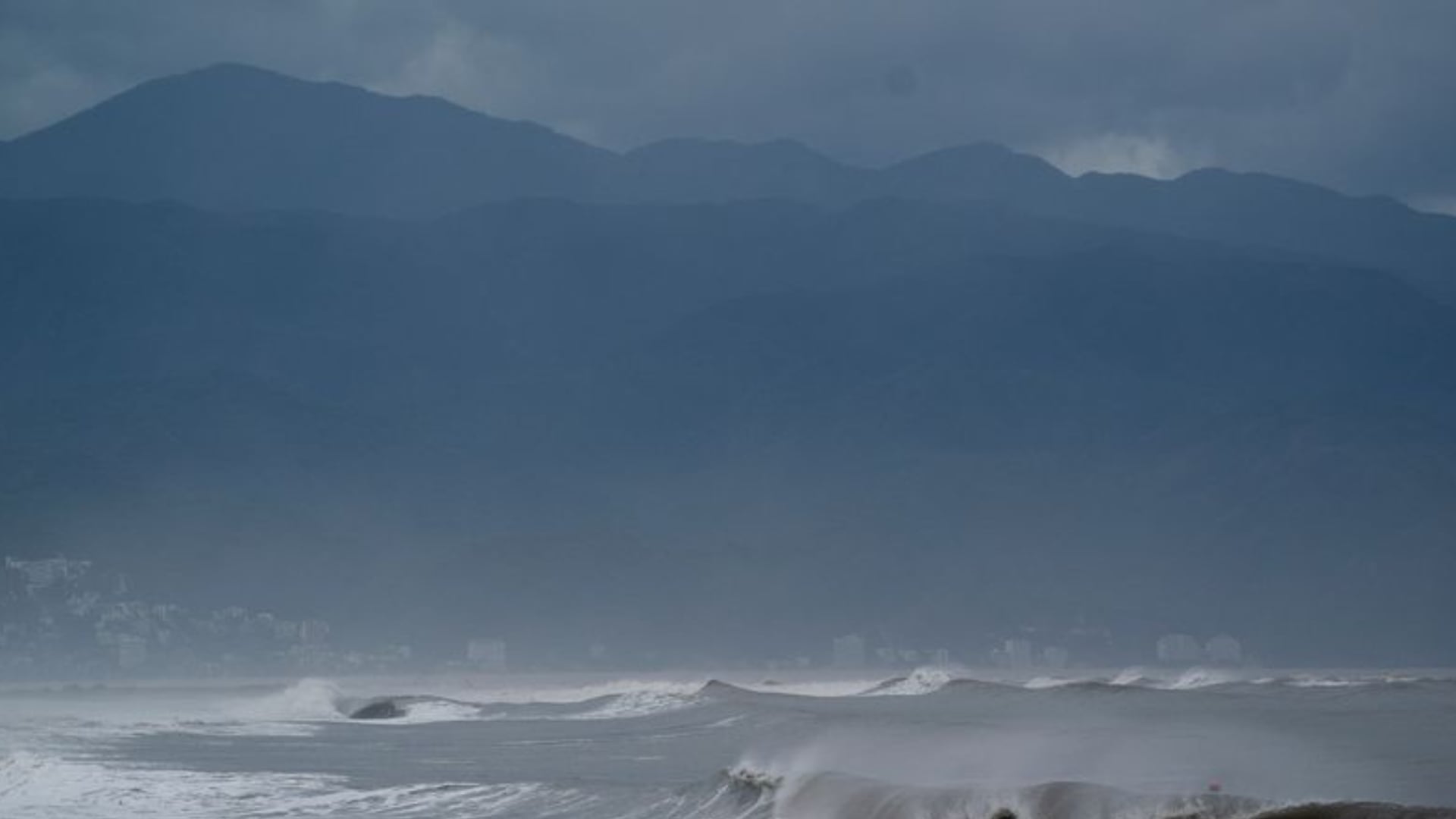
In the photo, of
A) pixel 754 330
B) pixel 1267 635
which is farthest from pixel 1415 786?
pixel 754 330

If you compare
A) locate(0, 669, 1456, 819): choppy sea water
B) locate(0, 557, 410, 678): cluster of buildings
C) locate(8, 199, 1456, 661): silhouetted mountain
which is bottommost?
locate(0, 669, 1456, 819): choppy sea water

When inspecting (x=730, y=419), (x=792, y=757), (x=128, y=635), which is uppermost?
(x=730, y=419)

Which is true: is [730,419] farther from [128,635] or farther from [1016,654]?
[128,635]

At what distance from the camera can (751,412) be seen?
154000 millimetres

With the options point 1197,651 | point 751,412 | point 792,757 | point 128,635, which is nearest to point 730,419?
point 751,412

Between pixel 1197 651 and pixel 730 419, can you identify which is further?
pixel 730 419

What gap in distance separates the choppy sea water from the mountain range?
5668 cm

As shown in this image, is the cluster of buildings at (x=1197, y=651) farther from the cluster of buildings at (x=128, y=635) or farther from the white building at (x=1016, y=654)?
the cluster of buildings at (x=128, y=635)

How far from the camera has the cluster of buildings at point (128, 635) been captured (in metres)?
99.2

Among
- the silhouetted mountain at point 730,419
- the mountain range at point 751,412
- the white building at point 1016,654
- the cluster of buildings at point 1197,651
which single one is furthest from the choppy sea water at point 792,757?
the silhouetted mountain at point 730,419

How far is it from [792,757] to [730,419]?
4973 inches

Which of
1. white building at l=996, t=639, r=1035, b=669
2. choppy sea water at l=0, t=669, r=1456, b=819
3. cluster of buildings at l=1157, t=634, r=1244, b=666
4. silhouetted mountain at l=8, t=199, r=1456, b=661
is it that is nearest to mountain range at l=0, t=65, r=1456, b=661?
silhouetted mountain at l=8, t=199, r=1456, b=661

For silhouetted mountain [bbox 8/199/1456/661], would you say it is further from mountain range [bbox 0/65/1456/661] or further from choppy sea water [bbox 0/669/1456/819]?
choppy sea water [bbox 0/669/1456/819]

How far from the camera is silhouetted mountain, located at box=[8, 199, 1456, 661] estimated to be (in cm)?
11525
